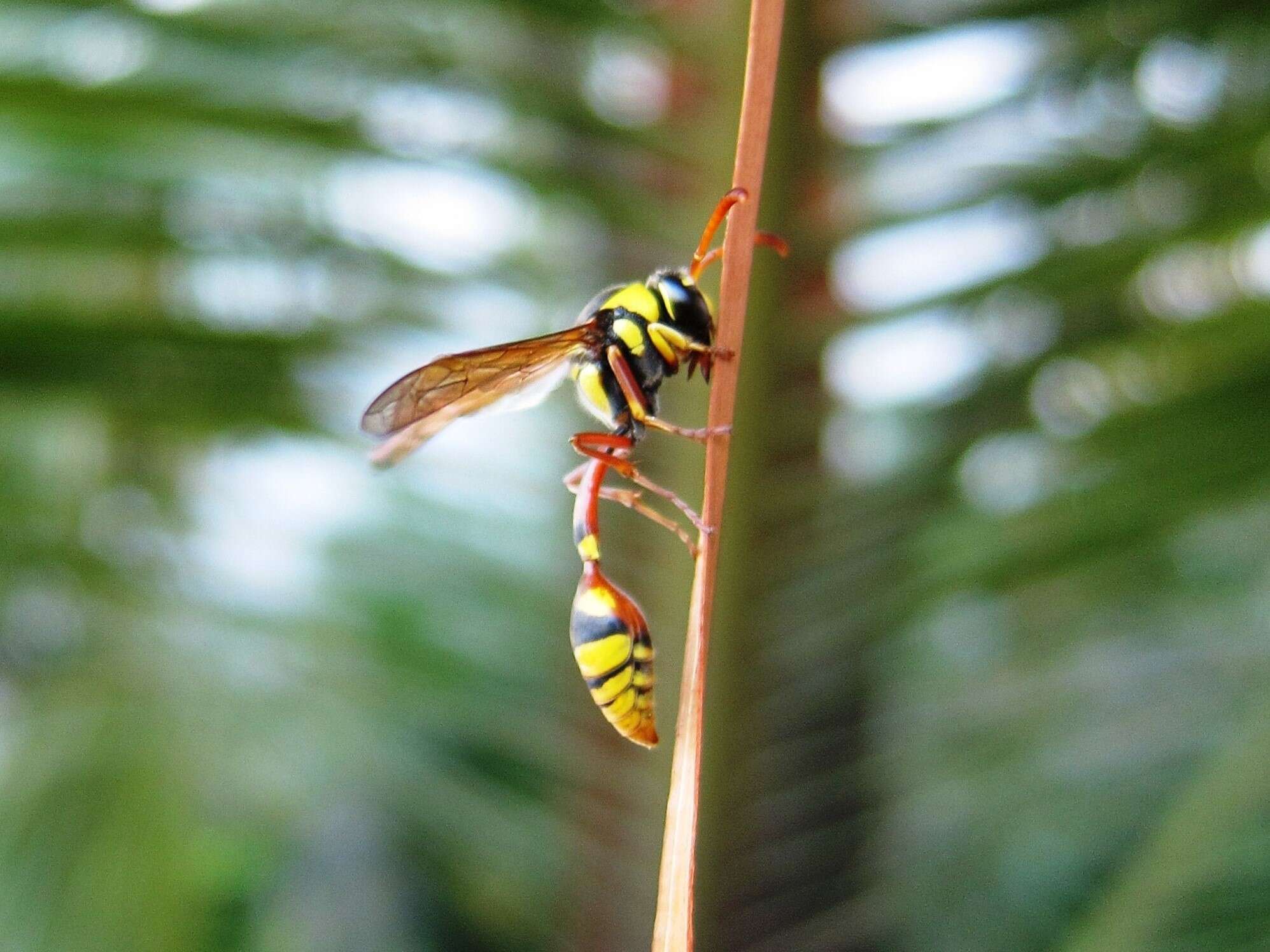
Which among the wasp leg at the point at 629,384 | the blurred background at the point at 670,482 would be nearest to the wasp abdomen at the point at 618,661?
the wasp leg at the point at 629,384

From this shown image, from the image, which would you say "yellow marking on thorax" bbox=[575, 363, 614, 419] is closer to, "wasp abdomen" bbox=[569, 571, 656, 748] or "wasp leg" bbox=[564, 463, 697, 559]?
"wasp leg" bbox=[564, 463, 697, 559]

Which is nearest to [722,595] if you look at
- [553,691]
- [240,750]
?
[553,691]

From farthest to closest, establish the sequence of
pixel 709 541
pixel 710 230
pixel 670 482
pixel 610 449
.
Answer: pixel 670 482 < pixel 610 449 < pixel 710 230 < pixel 709 541

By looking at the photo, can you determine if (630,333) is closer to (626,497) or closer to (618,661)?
(626,497)

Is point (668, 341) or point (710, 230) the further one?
point (668, 341)

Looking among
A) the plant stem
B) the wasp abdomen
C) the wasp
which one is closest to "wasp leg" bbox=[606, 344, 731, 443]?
the wasp

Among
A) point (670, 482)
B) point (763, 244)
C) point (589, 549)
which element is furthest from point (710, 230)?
point (670, 482)

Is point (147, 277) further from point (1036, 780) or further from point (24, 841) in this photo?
point (1036, 780)
